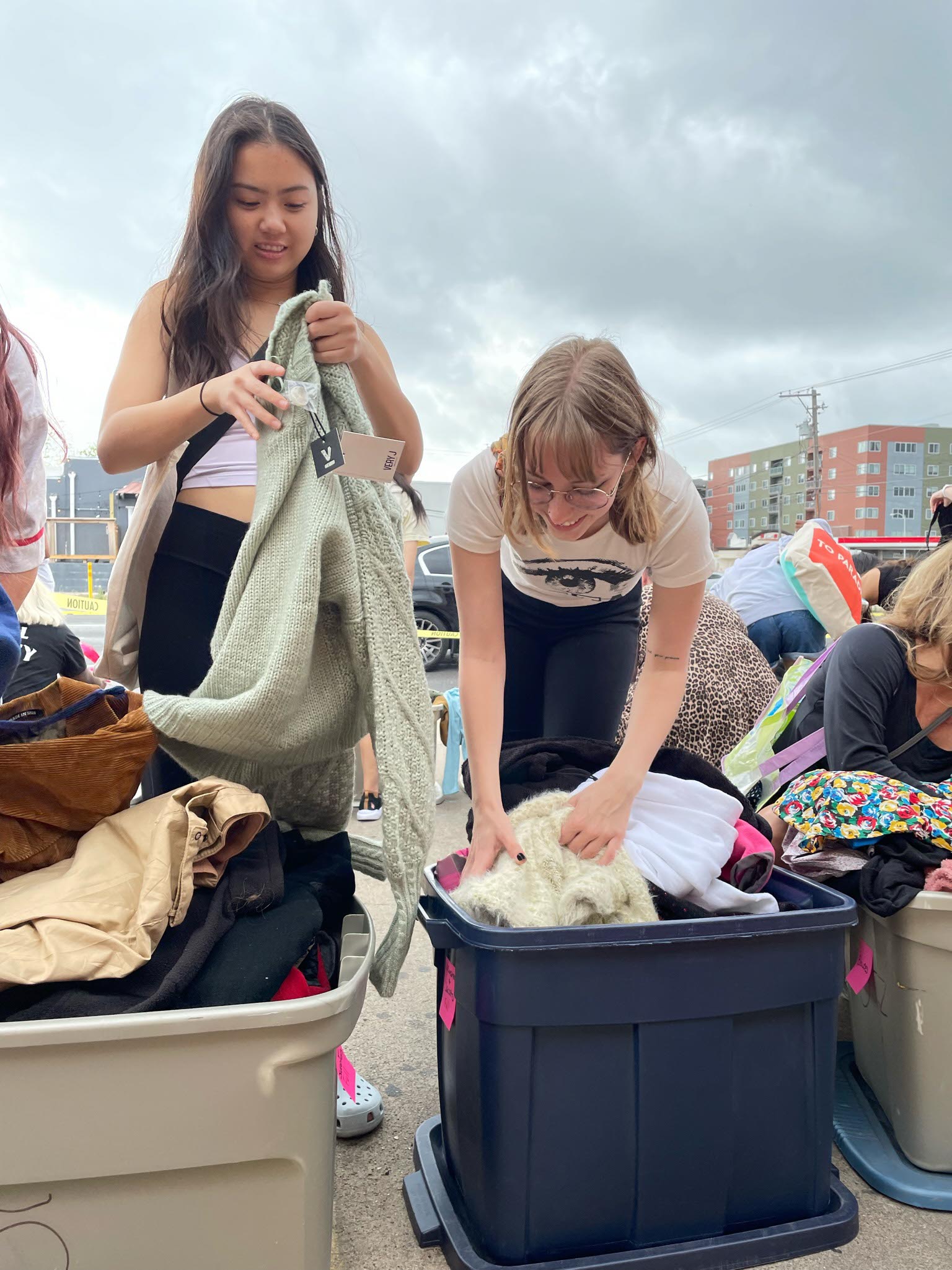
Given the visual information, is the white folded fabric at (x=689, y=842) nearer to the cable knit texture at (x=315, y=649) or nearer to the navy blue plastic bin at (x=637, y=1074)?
the navy blue plastic bin at (x=637, y=1074)

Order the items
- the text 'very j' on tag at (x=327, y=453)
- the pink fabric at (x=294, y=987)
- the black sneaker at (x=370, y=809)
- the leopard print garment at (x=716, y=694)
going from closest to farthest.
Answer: the pink fabric at (x=294, y=987) < the text 'very j' on tag at (x=327, y=453) < the leopard print garment at (x=716, y=694) < the black sneaker at (x=370, y=809)

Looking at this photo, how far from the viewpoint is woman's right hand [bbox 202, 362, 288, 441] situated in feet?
3.86

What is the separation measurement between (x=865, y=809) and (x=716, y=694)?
1211 mm

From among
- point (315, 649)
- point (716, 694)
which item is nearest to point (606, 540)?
point (315, 649)

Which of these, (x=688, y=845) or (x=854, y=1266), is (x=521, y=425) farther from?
(x=854, y=1266)

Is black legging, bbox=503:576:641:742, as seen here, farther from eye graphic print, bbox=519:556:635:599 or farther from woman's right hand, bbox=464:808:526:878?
woman's right hand, bbox=464:808:526:878

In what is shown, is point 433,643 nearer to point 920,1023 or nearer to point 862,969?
point 862,969

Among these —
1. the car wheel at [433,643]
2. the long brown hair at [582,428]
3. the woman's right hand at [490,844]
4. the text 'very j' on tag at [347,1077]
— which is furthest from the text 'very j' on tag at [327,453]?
the car wheel at [433,643]

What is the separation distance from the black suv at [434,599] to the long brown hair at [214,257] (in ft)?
25.3

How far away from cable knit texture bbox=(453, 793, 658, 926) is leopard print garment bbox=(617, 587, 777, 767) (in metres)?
1.39

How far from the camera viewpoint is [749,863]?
1.49 meters

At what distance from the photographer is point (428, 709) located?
128 centimetres

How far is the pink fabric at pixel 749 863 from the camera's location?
1493 mm

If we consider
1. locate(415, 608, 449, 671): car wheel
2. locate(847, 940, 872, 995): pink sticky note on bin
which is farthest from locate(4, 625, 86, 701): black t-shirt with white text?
locate(415, 608, 449, 671): car wheel
